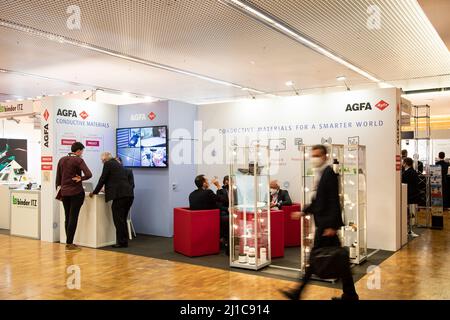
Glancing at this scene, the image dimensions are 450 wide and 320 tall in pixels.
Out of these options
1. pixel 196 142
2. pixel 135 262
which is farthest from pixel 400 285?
pixel 196 142

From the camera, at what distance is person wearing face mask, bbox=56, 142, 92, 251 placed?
684 centimetres

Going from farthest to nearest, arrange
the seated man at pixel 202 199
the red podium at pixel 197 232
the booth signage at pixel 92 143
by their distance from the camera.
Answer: the booth signage at pixel 92 143 < the seated man at pixel 202 199 < the red podium at pixel 197 232

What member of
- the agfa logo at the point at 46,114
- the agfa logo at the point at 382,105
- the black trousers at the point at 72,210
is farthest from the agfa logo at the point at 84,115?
the agfa logo at the point at 382,105

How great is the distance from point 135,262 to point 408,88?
27.0 feet

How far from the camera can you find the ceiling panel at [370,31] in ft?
16.6

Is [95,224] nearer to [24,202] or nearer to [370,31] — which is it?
[24,202]

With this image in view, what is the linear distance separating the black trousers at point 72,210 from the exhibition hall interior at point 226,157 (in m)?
0.02

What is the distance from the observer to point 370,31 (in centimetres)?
598

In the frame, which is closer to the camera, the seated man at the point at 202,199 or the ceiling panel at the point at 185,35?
the ceiling panel at the point at 185,35

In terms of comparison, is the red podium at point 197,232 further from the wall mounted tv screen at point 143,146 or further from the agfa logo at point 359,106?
the agfa logo at point 359,106

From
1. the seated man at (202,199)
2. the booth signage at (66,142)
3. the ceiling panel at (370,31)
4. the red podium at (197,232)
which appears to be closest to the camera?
the ceiling panel at (370,31)

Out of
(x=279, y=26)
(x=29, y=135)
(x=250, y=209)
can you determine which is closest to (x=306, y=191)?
(x=250, y=209)

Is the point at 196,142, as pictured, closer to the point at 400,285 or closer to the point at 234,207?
the point at 234,207

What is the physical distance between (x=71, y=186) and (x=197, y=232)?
2.25 m
